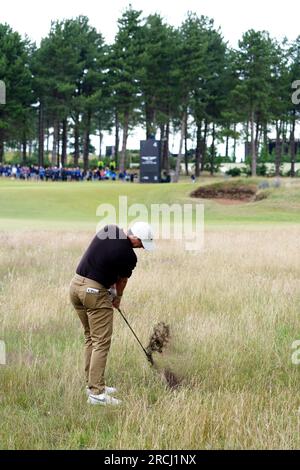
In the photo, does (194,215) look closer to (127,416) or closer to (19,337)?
(19,337)

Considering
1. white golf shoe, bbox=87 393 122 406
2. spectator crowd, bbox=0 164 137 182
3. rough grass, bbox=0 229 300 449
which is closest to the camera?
rough grass, bbox=0 229 300 449

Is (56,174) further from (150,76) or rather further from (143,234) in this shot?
(143,234)

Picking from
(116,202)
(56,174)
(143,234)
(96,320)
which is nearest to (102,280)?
(96,320)

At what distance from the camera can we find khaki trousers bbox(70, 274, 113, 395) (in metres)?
6.07

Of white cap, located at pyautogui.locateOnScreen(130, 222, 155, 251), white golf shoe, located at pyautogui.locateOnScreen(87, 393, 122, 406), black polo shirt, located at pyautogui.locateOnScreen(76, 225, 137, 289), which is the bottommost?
white golf shoe, located at pyautogui.locateOnScreen(87, 393, 122, 406)

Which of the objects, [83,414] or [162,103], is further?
[162,103]

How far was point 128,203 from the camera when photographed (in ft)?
124

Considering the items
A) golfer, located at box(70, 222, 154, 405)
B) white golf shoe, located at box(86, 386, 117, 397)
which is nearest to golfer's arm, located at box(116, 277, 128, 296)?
golfer, located at box(70, 222, 154, 405)

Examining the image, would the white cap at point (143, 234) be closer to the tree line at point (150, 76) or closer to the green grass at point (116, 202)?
the green grass at point (116, 202)

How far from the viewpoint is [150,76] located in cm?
6525

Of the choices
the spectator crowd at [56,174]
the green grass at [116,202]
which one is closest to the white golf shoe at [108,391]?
the green grass at [116,202]

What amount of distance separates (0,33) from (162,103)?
60.8 ft

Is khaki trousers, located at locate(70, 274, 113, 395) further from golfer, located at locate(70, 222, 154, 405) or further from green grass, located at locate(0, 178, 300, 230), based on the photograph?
green grass, located at locate(0, 178, 300, 230)
